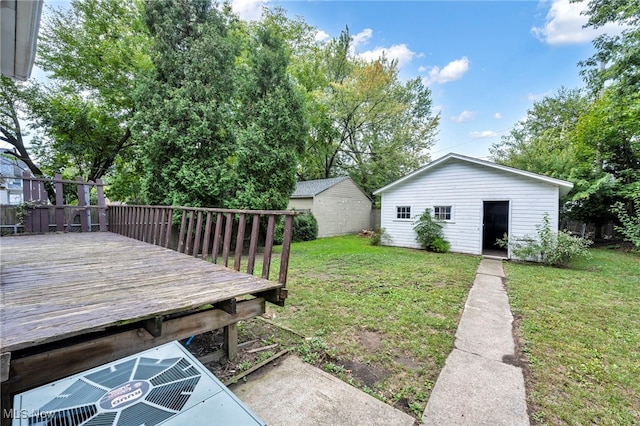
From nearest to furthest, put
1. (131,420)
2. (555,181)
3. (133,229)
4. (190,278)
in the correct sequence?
1. (131,420)
2. (190,278)
3. (133,229)
4. (555,181)

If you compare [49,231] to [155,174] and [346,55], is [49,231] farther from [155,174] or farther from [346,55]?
[346,55]

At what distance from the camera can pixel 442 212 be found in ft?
32.6

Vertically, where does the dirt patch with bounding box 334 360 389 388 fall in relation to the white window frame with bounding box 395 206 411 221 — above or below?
below

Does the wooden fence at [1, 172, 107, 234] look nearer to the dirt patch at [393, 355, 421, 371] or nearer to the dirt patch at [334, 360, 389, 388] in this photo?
the dirt patch at [334, 360, 389, 388]

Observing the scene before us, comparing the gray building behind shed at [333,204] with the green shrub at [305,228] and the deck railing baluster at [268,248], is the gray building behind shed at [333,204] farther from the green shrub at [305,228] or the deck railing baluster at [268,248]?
the deck railing baluster at [268,248]

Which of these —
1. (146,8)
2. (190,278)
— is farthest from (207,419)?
(146,8)

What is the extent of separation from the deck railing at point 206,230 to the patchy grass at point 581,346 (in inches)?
98.0

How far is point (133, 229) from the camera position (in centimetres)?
586

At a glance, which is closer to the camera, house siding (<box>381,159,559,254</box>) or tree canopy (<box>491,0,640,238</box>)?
house siding (<box>381,159,559,254</box>)

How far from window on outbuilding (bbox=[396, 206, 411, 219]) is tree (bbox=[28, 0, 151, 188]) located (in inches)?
427

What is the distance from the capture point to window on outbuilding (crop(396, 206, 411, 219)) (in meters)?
10.8

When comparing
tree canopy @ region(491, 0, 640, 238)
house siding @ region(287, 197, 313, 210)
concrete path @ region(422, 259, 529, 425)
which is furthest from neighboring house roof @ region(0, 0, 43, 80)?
tree canopy @ region(491, 0, 640, 238)

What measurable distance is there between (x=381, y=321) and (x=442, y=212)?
297 inches

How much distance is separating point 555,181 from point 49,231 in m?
13.9
